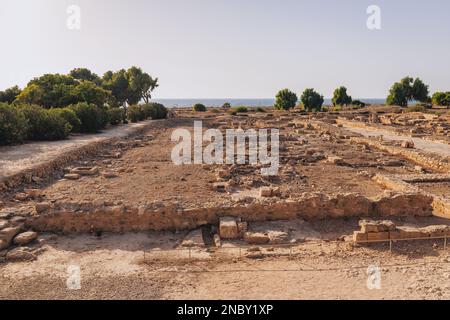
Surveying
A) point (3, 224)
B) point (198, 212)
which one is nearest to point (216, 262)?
point (198, 212)

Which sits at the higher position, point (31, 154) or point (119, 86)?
point (119, 86)

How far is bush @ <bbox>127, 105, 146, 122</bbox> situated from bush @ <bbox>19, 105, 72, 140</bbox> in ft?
69.0

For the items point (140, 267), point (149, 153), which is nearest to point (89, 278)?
point (140, 267)

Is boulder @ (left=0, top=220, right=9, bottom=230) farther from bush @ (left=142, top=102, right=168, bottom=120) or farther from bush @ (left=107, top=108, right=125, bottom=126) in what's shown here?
bush @ (left=142, top=102, right=168, bottom=120)

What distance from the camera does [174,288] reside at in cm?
701

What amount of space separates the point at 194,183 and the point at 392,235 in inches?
301

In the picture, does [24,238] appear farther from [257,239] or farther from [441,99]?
[441,99]

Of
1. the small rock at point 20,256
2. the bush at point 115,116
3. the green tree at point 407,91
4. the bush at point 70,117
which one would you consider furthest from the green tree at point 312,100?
the small rock at point 20,256

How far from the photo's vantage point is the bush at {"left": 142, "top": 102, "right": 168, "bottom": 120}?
169 ft

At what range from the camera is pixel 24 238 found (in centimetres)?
918

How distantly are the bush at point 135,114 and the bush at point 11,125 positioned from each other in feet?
78.9

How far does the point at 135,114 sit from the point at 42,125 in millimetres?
22662

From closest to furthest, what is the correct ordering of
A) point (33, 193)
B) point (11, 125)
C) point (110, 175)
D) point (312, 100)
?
point (33, 193)
point (110, 175)
point (11, 125)
point (312, 100)

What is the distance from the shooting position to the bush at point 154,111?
169ft
